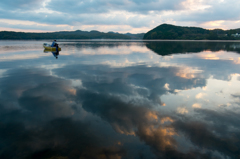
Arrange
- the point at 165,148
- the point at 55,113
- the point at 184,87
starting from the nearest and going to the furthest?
the point at 165,148 < the point at 55,113 < the point at 184,87

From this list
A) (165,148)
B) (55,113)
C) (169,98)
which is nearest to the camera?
(165,148)

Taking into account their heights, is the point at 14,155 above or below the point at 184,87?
below

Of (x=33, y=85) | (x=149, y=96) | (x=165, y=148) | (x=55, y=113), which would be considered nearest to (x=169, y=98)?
(x=149, y=96)

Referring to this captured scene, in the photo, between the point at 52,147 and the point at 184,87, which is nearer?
the point at 52,147

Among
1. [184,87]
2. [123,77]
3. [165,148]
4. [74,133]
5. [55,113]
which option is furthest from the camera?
[123,77]

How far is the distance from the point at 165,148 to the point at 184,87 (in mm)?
8455

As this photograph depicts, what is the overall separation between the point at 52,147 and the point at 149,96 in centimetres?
739

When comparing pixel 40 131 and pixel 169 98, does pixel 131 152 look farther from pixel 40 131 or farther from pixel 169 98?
pixel 169 98

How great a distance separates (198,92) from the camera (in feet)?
39.1

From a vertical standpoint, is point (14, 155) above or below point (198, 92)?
below

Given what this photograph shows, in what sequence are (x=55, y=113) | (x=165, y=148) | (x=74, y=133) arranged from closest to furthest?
(x=165, y=148)
(x=74, y=133)
(x=55, y=113)

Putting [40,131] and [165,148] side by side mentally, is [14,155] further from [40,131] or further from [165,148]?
[165,148]

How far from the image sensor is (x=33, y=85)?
14.0m

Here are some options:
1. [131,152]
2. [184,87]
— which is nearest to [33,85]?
[131,152]
